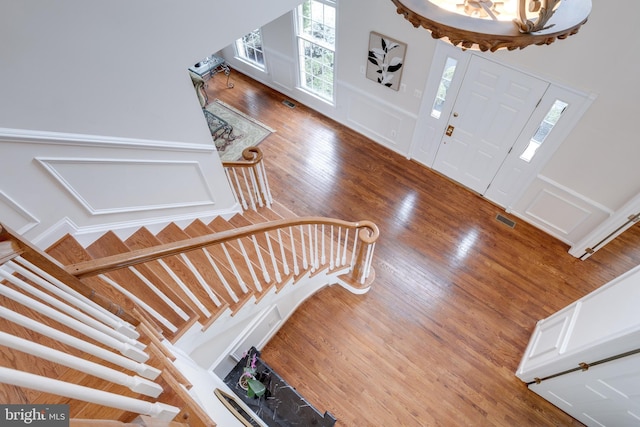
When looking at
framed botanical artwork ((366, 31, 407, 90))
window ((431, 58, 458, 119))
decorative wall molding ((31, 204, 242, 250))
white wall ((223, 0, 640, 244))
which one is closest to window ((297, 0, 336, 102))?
white wall ((223, 0, 640, 244))

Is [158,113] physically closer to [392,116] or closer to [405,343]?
[405,343]

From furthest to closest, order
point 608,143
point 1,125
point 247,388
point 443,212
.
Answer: point 443,212, point 608,143, point 247,388, point 1,125

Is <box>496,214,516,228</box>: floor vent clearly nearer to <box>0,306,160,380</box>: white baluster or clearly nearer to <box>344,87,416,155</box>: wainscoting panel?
<box>344,87,416,155</box>: wainscoting panel

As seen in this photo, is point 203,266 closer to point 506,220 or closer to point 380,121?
point 380,121

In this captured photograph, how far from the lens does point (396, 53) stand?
13.3ft

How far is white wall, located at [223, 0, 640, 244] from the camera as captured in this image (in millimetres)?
2754

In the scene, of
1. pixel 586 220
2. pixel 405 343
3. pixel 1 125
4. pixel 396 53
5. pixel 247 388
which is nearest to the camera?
pixel 1 125

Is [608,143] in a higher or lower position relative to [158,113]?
higher

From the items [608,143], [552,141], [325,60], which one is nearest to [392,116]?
[325,60]

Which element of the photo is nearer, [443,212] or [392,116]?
[443,212]

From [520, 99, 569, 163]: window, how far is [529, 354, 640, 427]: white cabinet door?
7.67ft

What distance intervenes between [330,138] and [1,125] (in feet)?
13.9

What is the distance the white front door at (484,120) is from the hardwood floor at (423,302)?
33cm

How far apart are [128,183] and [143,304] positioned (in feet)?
3.74
